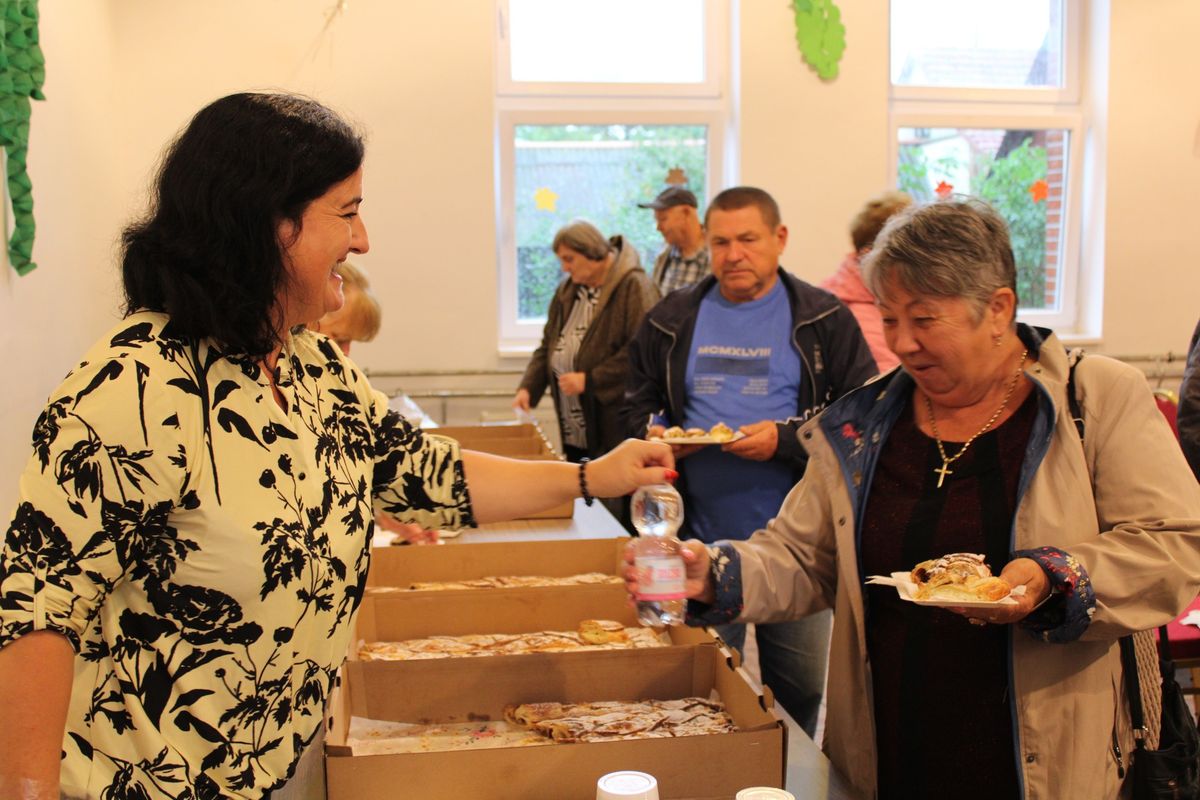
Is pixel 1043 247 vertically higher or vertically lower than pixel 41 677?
higher

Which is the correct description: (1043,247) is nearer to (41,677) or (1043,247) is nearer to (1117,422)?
(1117,422)

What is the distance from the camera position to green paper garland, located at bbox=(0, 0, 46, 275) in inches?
134

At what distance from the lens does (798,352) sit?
2865mm

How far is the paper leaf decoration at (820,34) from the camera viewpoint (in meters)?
6.04

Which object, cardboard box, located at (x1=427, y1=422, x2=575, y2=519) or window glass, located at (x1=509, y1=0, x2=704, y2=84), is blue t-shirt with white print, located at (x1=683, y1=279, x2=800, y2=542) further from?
window glass, located at (x1=509, y1=0, x2=704, y2=84)

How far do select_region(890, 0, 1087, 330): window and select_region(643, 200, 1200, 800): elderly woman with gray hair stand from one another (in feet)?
16.7

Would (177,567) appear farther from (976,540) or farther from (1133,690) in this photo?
(1133,690)

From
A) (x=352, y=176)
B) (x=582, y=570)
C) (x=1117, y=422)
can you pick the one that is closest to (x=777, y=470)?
(x=582, y=570)

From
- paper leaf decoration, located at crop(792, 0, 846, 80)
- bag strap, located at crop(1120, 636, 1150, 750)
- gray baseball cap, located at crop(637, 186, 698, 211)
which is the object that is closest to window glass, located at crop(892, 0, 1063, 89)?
paper leaf decoration, located at crop(792, 0, 846, 80)

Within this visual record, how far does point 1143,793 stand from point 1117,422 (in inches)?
20.9

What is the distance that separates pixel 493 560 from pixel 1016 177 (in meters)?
5.44

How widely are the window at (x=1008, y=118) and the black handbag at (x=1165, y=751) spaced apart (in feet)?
17.3

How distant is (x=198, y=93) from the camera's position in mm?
5719

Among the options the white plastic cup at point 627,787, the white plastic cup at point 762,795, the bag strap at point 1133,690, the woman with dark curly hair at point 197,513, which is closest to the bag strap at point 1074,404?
the bag strap at point 1133,690
